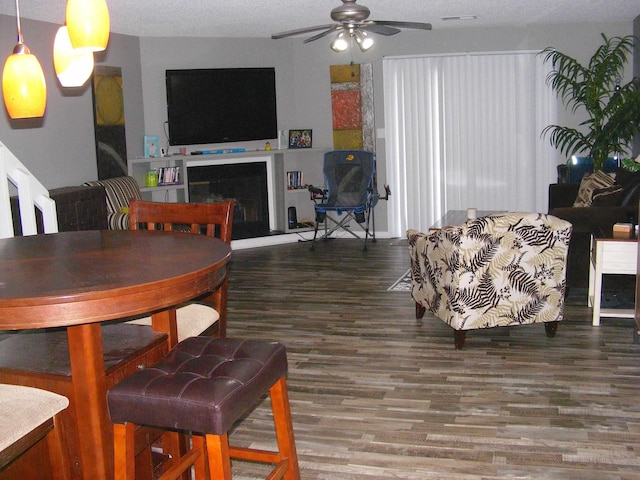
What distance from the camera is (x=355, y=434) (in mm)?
3463

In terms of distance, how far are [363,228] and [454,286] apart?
4.26m

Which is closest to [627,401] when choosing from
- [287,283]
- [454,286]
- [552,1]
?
[454,286]

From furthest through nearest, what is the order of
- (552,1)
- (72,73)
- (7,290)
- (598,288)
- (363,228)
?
(363,228) → (552,1) → (598,288) → (72,73) → (7,290)

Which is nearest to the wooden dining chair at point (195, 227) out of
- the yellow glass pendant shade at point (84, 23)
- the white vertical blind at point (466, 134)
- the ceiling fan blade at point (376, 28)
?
the yellow glass pendant shade at point (84, 23)

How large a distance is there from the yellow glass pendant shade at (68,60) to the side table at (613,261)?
11.0ft

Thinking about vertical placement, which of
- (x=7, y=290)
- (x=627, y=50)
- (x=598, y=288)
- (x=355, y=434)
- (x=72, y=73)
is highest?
(x=627, y=50)

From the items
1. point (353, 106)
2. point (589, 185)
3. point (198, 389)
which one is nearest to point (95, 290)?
point (198, 389)

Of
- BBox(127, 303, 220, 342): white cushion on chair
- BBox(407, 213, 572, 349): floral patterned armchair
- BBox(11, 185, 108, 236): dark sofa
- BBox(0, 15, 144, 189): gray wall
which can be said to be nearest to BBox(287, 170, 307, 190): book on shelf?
BBox(0, 15, 144, 189): gray wall

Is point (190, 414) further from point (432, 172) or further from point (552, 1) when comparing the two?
point (432, 172)

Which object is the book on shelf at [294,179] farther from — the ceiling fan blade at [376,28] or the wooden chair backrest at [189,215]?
the wooden chair backrest at [189,215]

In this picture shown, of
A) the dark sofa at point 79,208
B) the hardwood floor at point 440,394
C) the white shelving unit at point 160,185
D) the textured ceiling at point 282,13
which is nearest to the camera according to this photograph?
the hardwood floor at point 440,394

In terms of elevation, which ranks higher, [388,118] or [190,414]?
[388,118]

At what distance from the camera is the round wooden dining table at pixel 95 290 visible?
2.00m

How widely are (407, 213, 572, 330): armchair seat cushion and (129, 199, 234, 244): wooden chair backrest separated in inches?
66.0
